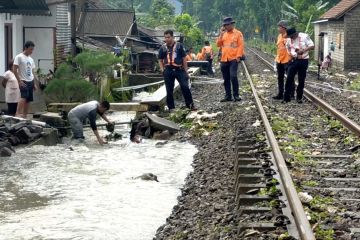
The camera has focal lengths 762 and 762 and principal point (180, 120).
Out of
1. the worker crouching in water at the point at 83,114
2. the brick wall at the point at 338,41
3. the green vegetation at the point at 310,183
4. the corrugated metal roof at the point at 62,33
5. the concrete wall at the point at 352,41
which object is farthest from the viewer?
the brick wall at the point at 338,41

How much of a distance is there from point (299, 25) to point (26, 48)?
44924 millimetres

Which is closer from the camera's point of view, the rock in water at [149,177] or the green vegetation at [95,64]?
the rock in water at [149,177]

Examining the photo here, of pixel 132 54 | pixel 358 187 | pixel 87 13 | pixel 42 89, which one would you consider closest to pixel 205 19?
pixel 87 13

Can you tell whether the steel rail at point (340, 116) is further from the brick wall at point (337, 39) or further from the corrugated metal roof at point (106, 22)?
the corrugated metal roof at point (106, 22)

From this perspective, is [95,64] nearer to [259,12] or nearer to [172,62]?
[172,62]

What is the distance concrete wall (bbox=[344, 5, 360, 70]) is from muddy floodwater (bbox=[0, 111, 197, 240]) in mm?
27092

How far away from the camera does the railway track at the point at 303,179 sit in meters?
6.21

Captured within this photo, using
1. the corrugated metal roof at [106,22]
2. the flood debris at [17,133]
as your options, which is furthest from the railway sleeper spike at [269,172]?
the corrugated metal roof at [106,22]

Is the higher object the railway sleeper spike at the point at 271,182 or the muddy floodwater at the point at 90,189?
the railway sleeper spike at the point at 271,182

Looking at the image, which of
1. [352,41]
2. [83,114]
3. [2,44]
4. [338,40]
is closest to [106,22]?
[338,40]

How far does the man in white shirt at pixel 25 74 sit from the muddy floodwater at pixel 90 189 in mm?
1530

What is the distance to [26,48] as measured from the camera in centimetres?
1365

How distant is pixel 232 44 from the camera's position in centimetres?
1662

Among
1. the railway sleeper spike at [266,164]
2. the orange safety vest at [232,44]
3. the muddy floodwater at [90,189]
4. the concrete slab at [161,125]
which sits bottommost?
the muddy floodwater at [90,189]
